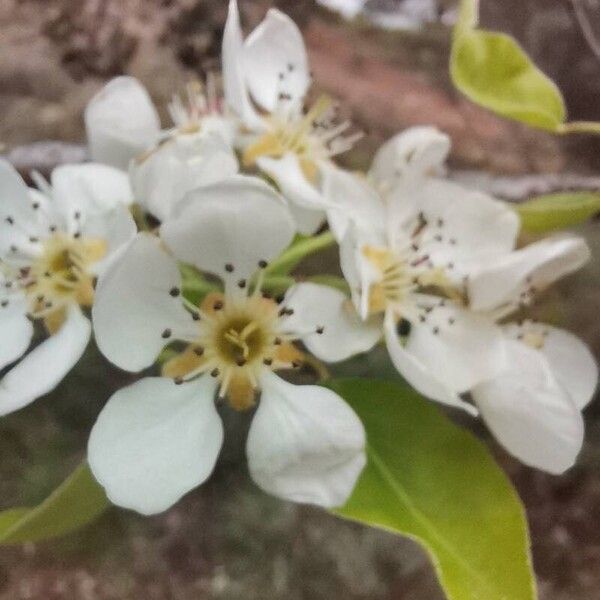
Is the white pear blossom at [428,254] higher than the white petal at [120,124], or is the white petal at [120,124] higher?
the white petal at [120,124]

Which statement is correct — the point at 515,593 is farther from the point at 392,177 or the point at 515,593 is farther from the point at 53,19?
the point at 53,19

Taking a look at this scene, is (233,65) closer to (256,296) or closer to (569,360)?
(256,296)

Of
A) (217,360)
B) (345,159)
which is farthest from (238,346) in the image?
(345,159)

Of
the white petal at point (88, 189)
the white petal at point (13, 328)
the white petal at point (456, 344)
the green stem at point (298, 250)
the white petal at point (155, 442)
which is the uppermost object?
the white petal at point (88, 189)

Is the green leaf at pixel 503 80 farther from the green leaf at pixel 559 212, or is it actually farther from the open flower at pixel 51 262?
the open flower at pixel 51 262

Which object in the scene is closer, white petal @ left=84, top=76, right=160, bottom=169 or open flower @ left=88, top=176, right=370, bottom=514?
open flower @ left=88, top=176, right=370, bottom=514

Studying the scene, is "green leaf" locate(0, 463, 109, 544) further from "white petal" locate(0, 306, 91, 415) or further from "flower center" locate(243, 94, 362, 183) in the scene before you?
"flower center" locate(243, 94, 362, 183)

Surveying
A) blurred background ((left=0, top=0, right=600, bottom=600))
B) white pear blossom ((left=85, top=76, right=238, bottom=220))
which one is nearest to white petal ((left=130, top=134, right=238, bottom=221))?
white pear blossom ((left=85, top=76, right=238, bottom=220))

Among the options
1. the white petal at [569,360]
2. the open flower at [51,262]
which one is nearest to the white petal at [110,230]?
the open flower at [51,262]
